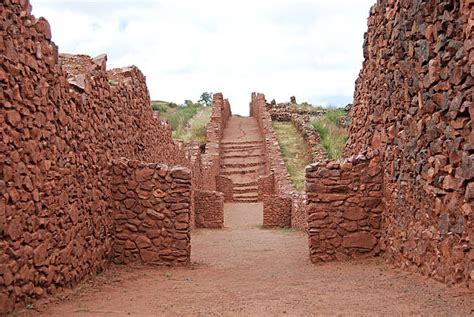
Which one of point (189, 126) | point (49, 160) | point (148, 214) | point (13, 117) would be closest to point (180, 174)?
point (148, 214)

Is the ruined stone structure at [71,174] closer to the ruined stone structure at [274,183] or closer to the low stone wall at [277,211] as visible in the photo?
the ruined stone structure at [274,183]

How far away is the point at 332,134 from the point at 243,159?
184 inches

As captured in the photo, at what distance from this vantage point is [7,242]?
16.2 feet

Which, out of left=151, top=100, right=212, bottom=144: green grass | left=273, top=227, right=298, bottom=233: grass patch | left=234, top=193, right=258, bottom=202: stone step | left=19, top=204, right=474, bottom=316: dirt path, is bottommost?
left=19, top=204, right=474, bottom=316: dirt path

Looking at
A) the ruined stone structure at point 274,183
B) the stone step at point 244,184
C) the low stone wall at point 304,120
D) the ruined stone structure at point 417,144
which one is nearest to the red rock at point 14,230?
the ruined stone structure at point 417,144

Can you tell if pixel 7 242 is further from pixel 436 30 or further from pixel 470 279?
pixel 436 30

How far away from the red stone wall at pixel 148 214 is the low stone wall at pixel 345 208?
2028mm

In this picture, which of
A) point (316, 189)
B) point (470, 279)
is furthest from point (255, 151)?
point (470, 279)

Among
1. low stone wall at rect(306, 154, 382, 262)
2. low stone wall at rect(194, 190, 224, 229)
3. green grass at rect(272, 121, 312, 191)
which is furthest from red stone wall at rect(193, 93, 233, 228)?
low stone wall at rect(306, 154, 382, 262)

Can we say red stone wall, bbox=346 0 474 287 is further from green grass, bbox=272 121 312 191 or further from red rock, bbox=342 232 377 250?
green grass, bbox=272 121 312 191

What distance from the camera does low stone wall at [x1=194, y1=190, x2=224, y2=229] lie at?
Answer: 16750 mm

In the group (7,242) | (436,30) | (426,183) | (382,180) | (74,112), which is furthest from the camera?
(382,180)

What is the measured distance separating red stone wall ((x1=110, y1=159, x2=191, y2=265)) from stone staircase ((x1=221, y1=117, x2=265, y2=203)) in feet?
48.9

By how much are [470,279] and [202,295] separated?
2919 millimetres
